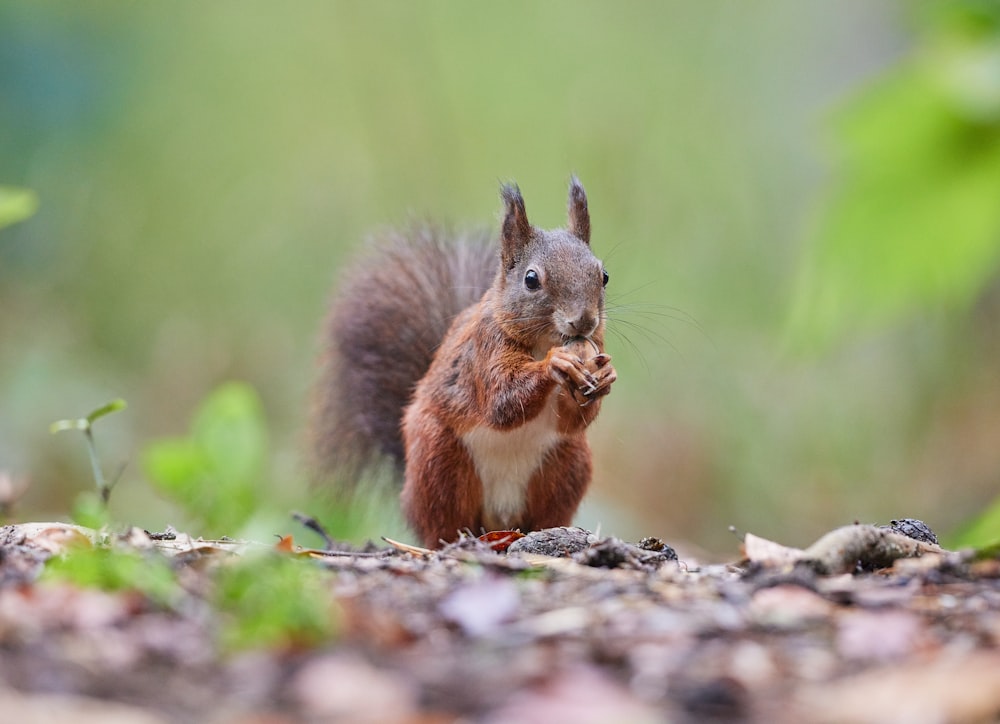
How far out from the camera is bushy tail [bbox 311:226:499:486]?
3166mm

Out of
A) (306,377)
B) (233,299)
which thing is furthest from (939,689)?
(233,299)

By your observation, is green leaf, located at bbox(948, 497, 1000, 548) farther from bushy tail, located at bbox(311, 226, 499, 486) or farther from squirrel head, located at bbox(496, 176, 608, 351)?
bushy tail, located at bbox(311, 226, 499, 486)

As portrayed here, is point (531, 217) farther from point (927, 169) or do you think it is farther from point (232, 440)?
point (927, 169)

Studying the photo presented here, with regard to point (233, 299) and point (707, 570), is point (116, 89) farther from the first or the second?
point (707, 570)

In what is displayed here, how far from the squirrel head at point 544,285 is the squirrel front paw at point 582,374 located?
119mm

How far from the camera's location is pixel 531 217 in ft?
22.6

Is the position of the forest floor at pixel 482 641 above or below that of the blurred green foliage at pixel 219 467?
below

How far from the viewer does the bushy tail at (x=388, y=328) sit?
3.17 meters

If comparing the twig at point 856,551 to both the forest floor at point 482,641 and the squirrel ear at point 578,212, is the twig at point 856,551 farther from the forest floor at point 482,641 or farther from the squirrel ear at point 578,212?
the squirrel ear at point 578,212

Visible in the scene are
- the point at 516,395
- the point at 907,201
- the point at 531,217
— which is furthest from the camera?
the point at 531,217

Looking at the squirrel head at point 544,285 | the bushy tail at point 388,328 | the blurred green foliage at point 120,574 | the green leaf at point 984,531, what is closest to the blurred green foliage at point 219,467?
the bushy tail at point 388,328

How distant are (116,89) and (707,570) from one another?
6080 mm

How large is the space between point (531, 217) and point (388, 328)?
382 centimetres

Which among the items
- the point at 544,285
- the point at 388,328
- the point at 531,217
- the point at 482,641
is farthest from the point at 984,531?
the point at 531,217
